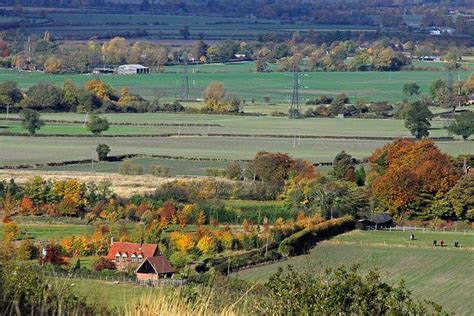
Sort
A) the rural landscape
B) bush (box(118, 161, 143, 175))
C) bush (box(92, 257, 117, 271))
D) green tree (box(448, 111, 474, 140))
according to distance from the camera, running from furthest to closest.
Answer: green tree (box(448, 111, 474, 140)) → bush (box(118, 161, 143, 175)) → bush (box(92, 257, 117, 271)) → the rural landscape

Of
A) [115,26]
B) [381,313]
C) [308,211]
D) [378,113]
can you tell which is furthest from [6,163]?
[115,26]

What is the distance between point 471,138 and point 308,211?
12.7 m

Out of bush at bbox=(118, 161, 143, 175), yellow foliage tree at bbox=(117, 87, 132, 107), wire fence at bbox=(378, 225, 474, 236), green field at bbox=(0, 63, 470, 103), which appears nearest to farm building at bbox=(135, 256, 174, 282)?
wire fence at bbox=(378, 225, 474, 236)

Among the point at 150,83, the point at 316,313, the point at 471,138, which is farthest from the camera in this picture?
the point at 150,83

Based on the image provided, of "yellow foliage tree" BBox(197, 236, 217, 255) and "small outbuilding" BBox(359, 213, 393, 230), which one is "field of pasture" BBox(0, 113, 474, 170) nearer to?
"small outbuilding" BBox(359, 213, 393, 230)

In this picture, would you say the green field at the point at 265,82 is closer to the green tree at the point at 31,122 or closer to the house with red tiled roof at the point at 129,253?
the green tree at the point at 31,122

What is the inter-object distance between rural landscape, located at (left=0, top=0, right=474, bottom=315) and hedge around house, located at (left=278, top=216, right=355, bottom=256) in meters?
0.03

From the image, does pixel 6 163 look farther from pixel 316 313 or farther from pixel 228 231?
pixel 316 313

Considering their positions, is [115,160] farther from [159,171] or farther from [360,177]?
[360,177]

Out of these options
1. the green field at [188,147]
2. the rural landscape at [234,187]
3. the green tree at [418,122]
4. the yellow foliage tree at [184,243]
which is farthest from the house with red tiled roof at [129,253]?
the green tree at [418,122]

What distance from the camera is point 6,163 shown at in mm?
26125

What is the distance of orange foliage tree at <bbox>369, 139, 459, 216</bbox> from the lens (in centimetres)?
2144

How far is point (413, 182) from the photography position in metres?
21.7

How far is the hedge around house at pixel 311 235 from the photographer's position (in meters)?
17.3
